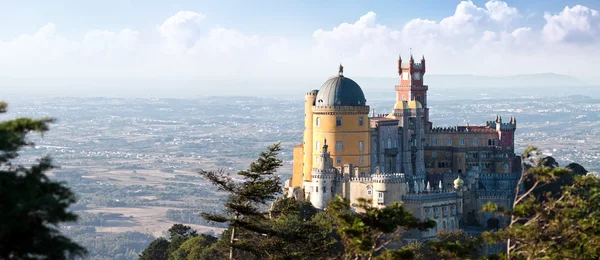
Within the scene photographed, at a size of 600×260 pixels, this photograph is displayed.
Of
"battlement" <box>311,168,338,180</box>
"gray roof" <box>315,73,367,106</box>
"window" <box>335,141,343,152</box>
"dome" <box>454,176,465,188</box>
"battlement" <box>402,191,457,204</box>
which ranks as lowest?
"battlement" <box>402,191,457,204</box>

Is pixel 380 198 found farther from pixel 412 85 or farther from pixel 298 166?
pixel 412 85

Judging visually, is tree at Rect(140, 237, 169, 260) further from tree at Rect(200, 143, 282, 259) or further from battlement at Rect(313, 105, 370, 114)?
tree at Rect(200, 143, 282, 259)

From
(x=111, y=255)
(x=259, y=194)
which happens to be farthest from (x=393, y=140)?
(x=111, y=255)

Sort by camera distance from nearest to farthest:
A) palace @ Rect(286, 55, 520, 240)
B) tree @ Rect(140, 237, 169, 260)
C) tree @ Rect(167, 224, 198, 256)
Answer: tree @ Rect(167, 224, 198, 256) → tree @ Rect(140, 237, 169, 260) → palace @ Rect(286, 55, 520, 240)

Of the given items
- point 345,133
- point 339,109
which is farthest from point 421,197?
point 339,109

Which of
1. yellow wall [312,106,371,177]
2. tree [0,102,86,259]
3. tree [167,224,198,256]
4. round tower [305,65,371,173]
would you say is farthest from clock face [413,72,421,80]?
tree [0,102,86,259]

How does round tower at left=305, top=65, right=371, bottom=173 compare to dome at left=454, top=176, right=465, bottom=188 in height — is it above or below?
above
